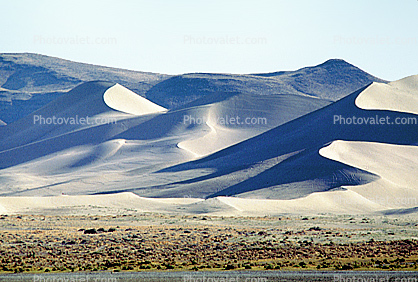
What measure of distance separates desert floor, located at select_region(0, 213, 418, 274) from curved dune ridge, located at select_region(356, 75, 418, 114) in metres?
43.3

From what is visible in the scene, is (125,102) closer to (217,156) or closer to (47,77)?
(217,156)

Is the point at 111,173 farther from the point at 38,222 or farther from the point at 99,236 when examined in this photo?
the point at 99,236

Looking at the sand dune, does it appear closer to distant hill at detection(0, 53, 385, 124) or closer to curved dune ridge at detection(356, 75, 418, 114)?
curved dune ridge at detection(356, 75, 418, 114)

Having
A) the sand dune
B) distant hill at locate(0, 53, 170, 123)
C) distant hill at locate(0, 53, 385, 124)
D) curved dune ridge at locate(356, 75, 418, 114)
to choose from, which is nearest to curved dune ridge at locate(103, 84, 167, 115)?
the sand dune

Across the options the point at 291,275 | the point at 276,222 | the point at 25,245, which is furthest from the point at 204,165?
the point at 291,275

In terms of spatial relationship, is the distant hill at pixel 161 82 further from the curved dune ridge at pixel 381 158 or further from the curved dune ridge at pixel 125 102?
the curved dune ridge at pixel 381 158

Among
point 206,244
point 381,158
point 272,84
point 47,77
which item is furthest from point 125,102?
point 206,244

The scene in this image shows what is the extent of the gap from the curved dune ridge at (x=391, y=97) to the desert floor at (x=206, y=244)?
4327cm

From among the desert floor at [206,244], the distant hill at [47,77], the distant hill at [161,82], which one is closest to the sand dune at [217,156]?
the desert floor at [206,244]

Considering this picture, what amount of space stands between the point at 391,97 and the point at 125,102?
53142 mm

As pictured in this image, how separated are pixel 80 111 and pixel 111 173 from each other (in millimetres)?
36580

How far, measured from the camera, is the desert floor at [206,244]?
22.8 meters

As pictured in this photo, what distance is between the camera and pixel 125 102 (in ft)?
412

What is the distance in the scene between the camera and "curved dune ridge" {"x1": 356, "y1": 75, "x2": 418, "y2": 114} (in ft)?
281
